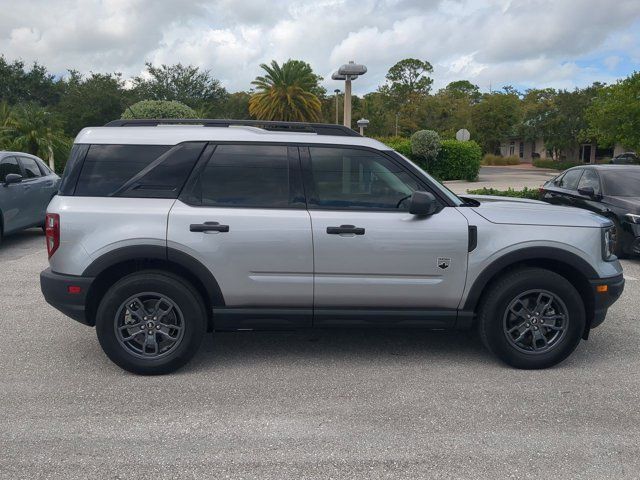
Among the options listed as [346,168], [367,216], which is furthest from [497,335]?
[346,168]

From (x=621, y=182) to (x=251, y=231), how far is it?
7.24 m

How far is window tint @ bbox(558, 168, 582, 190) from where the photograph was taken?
979 cm

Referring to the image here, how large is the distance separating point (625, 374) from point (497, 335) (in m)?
1.06

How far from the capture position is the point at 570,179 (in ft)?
32.9

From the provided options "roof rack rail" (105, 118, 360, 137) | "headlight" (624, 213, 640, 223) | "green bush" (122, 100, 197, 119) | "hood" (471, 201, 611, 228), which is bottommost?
"headlight" (624, 213, 640, 223)

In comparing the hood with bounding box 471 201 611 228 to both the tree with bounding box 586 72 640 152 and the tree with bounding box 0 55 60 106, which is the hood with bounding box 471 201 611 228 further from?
the tree with bounding box 0 55 60 106

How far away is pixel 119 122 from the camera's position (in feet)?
15.4

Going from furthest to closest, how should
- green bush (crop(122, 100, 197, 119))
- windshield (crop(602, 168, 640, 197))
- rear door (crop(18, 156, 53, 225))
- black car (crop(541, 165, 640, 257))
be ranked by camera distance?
green bush (crop(122, 100, 197, 119))
rear door (crop(18, 156, 53, 225))
windshield (crop(602, 168, 640, 197))
black car (crop(541, 165, 640, 257))

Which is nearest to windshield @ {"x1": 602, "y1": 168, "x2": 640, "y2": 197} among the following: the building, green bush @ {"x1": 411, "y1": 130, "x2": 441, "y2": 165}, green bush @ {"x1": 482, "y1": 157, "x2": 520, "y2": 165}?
green bush @ {"x1": 411, "y1": 130, "x2": 441, "y2": 165}

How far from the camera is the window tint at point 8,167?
9375 mm

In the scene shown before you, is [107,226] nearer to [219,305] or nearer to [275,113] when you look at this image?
[219,305]

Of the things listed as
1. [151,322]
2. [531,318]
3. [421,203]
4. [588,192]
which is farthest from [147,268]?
[588,192]

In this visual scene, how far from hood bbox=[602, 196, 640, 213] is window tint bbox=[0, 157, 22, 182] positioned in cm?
964

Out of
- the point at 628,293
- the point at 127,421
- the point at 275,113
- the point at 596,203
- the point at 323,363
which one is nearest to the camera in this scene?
the point at 127,421
